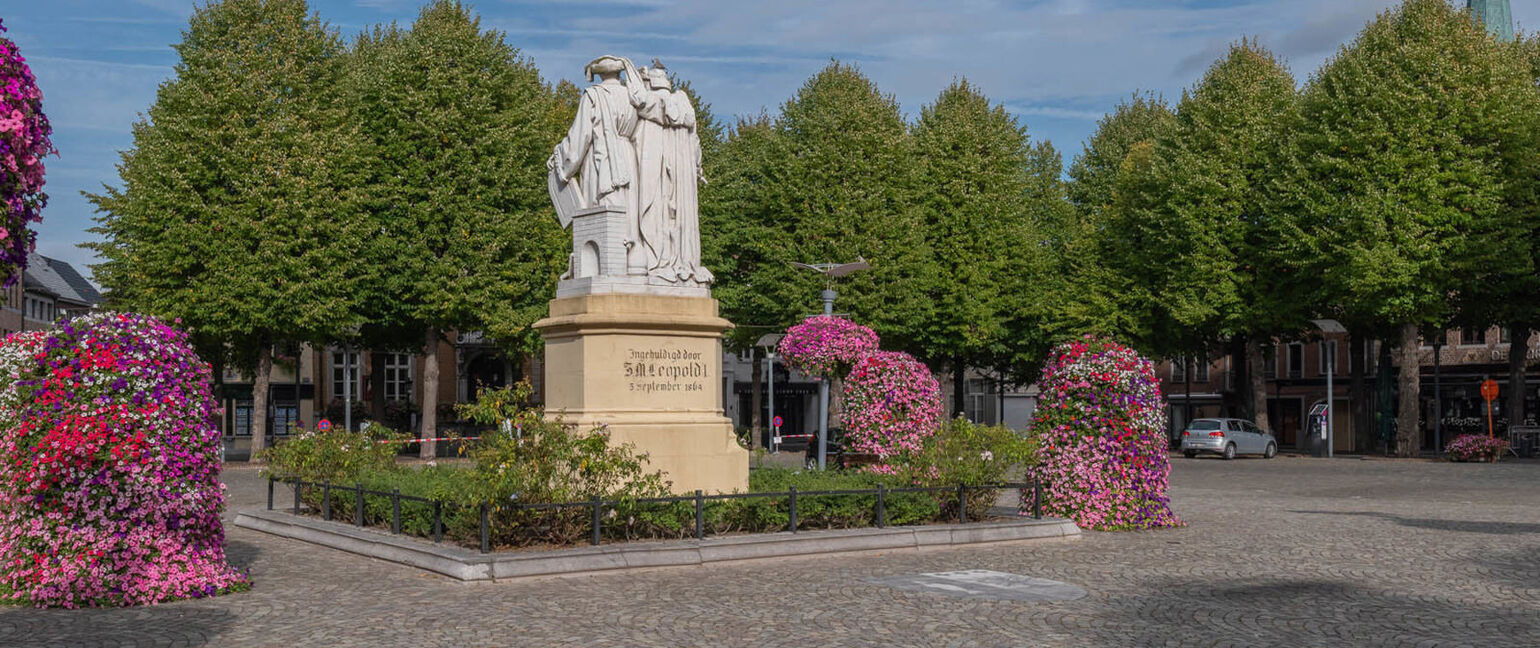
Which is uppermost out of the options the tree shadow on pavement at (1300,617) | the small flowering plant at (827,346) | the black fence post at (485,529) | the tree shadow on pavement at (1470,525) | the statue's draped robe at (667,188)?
the statue's draped robe at (667,188)

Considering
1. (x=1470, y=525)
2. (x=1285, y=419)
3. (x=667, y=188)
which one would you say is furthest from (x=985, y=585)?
(x=1285, y=419)

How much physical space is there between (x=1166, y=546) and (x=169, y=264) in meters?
31.3

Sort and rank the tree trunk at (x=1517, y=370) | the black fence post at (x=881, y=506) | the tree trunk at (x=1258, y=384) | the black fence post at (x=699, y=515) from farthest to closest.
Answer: the tree trunk at (x=1258, y=384) → the tree trunk at (x=1517, y=370) → the black fence post at (x=881, y=506) → the black fence post at (x=699, y=515)

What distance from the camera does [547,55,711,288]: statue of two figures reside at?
1778 centimetres

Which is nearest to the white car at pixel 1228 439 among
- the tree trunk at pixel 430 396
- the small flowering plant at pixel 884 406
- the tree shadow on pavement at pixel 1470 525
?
the small flowering plant at pixel 884 406

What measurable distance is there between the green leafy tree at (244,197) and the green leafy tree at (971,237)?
19261mm

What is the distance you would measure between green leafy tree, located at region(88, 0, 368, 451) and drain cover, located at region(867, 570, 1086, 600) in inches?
1166

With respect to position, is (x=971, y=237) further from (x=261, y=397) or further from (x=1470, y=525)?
(x=1470, y=525)

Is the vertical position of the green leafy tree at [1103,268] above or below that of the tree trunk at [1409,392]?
above

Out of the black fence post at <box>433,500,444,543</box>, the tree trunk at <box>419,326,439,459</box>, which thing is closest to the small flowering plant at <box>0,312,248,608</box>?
the black fence post at <box>433,500,444,543</box>

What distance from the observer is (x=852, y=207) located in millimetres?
48375

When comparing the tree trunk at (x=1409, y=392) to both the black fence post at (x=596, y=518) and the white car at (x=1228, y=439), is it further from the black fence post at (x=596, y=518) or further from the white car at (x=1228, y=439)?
the black fence post at (x=596, y=518)

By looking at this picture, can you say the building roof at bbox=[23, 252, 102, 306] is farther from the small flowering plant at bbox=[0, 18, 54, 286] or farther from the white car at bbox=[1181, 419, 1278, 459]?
the small flowering plant at bbox=[0, 18, 54, 286]

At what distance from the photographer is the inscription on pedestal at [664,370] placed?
1719 centimetres
